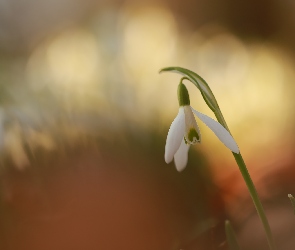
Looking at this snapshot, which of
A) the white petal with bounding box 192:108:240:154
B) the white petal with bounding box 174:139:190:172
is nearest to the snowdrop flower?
the white petal with bounding box 192:108:240:154

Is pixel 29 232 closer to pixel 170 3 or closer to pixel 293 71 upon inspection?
pixel 170 3

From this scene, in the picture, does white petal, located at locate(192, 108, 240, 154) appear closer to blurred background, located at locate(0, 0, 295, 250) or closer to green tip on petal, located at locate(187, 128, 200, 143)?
green tip on petal, located at locate(187, 128, 200, 143)

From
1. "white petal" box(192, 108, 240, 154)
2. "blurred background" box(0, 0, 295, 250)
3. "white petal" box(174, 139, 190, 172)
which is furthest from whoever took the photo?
"blurred background" box(0, 0, 295, 250)

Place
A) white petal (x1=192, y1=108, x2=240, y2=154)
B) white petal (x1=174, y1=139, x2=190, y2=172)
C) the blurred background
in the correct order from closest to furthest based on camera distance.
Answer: white petal (x1=192, y1=108, x2=240, y2=154)
white petal (x1=174, y1=139, x2=190, y2=172)
the blurred background

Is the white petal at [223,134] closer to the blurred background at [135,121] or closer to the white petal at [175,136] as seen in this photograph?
the white petal at [175,136]

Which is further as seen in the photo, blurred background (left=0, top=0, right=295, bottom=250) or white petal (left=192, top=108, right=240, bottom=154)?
blurred background (left=0, top=0, right=295, bottom=250)

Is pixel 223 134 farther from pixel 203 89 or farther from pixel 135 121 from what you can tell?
pixel 135 121

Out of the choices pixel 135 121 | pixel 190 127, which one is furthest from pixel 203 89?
pixel 135 121

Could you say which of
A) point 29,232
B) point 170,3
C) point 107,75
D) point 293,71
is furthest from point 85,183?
point 293,71
